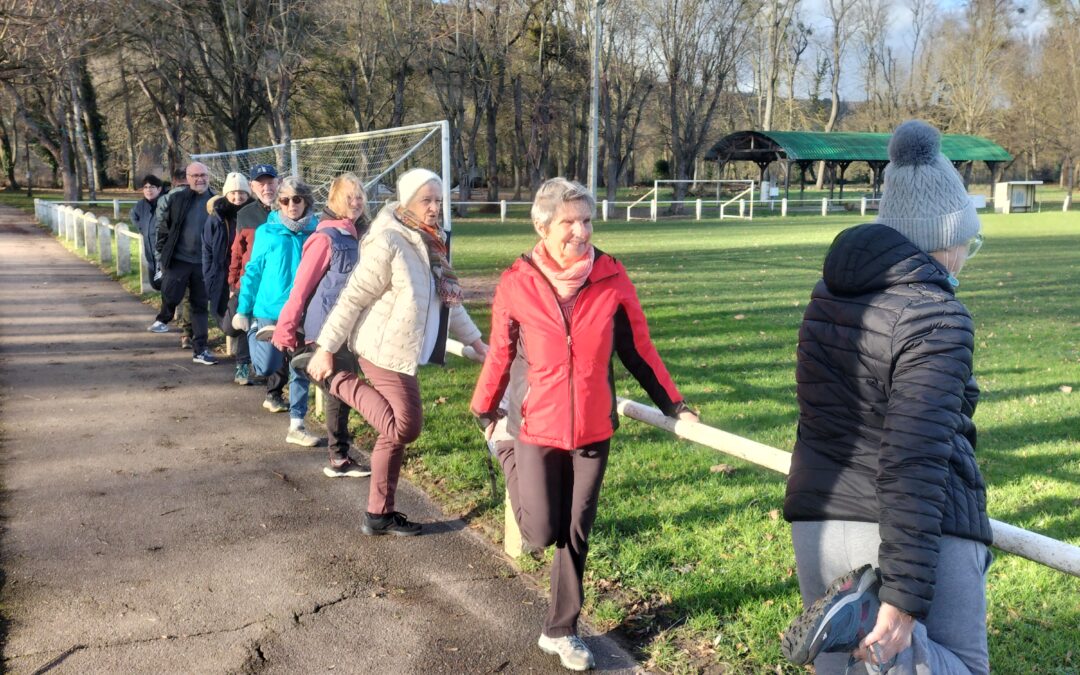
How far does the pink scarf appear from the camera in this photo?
3.52 meters

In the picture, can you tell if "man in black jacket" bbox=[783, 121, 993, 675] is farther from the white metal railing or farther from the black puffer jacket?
the white metal railing

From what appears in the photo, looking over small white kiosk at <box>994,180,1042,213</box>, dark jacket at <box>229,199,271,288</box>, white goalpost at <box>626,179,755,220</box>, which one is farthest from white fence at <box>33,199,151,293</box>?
small white kiosk at <box>994,180,1042,213</box>

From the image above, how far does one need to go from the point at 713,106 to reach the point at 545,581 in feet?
160

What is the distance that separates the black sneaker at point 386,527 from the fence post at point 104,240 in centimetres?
1544

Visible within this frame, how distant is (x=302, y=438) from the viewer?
268 inches

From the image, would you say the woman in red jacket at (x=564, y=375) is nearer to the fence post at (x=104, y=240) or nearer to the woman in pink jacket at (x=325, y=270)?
the woman in pink jacket at (x=325, y=270)

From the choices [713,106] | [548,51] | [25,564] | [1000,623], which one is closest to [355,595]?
[25,564]

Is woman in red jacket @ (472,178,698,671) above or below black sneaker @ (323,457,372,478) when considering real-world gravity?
above

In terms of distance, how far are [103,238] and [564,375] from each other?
17.4 meters

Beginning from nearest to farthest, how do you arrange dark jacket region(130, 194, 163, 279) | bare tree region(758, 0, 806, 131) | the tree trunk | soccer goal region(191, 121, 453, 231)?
dark jacket region(130, 194, 163, 279) < soccer goal region(191, 121, 453, 231) < the tree trunk < bare tree region(758, 0, 806, 131)

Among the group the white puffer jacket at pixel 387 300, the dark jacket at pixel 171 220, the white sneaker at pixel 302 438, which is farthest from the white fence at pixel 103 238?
the white puffer jacket at pixel 387 300

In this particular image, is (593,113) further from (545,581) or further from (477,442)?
(545,581)

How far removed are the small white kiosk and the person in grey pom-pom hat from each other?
1827 inches

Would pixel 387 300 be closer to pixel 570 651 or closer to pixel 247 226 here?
pixel 570 651
